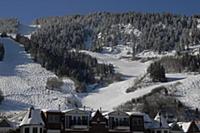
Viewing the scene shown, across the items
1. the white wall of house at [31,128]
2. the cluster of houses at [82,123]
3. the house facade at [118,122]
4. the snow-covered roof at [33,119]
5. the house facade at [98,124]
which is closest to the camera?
the white wall of house at [31,128]

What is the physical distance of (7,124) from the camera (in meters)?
92.9

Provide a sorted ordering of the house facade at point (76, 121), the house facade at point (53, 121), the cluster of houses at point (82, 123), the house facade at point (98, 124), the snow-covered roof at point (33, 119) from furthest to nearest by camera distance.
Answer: the house facade at point (98, 124)
the house facade at point (76, 121)
the house facade at point (53, 121)
the cluster of houses at point (82, 123)
the snow-covered roof at point (33, 119)

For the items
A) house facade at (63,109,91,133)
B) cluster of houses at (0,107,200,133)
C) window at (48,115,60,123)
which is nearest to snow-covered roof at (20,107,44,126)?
cluster of houses at (0,107,200,133)

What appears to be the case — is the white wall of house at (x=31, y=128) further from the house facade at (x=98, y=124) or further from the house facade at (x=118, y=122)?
the house facade at (x=118, y=122)

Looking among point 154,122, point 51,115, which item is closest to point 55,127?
point 51,115

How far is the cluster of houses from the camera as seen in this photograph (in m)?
92.3

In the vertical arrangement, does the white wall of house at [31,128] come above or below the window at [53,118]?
below

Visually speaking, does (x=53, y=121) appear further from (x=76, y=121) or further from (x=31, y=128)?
(x=31, y=128)

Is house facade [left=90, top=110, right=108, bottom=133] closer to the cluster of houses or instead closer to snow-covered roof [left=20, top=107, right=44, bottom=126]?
the cluster of houses

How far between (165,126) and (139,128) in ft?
15.2

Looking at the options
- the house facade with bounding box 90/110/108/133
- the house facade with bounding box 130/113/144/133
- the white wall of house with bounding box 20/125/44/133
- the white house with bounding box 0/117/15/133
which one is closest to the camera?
the white wall of house with bounding box 20/125/44/133

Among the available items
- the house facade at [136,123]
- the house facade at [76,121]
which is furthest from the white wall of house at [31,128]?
the house facade at [136,123]

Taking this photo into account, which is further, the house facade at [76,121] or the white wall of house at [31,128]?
the house facade at [76,121]

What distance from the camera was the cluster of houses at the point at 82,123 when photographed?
92.3 meters
